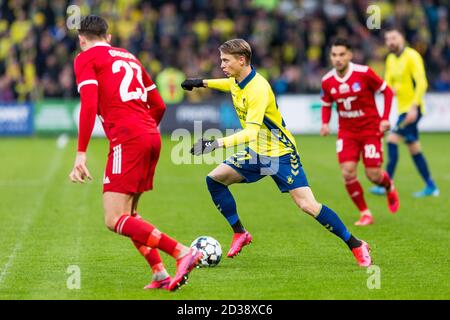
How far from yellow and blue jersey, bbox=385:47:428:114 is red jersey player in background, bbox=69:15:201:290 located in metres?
7.42

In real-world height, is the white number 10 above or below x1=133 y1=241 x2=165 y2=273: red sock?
above

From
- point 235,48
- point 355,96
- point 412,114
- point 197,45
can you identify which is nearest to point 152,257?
point 235,48

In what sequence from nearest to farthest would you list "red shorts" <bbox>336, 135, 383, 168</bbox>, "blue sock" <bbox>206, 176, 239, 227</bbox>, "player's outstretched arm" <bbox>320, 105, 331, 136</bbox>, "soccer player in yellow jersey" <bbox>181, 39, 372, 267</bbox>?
"soccer player in yellow jersey" <bbox>181, 39, 372, 267</bbox>, "blue sock" <bbox>206, 176, 239, 227</bbox>, "player's outstretched arm" <bbox>320, 105, 331, 136</bbox>, "red shorts" <bbox>336, 135, 383, 168</bbox>

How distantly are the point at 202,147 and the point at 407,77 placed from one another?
7974 mm

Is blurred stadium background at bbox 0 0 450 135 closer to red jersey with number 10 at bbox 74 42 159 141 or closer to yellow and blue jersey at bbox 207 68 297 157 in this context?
yellow and blue jersey at bbox 207 68 297 157

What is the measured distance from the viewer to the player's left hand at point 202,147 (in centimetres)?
762

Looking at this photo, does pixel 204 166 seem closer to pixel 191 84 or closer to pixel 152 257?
pixel 191 84

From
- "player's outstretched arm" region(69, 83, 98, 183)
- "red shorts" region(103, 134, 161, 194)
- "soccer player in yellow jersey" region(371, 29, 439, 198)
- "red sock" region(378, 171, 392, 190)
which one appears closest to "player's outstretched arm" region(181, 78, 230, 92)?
"red shorts" region(103, 134, 161, 194)

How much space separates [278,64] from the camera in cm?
2992

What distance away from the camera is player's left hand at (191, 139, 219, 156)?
300 inches

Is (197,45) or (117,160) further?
(197,45)

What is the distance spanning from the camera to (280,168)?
8977 millimetres

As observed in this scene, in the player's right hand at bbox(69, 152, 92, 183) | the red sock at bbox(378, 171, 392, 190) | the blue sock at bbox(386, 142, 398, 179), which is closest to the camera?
the player's right hand at bbox(69, 152, 92, 183)
